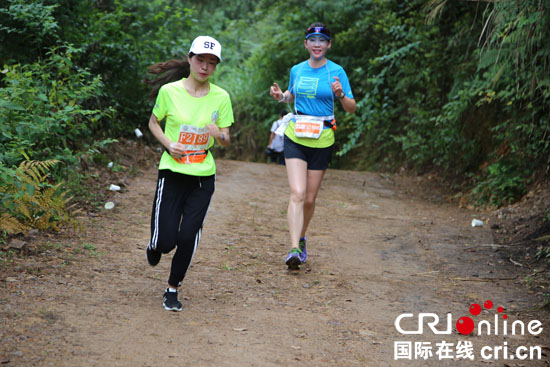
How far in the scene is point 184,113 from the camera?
4.80m

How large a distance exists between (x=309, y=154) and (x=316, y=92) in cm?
64

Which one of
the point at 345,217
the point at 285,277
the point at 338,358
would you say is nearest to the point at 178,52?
the point at 345,217

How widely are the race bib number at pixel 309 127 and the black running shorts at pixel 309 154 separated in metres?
0.15

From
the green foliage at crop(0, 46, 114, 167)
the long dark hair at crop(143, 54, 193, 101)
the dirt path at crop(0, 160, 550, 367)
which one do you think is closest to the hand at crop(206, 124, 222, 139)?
the long dark hair at crop(143, 54, 193, 101)

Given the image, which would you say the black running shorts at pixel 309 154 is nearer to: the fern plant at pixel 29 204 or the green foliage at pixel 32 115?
the fern plant at pixel 29 204

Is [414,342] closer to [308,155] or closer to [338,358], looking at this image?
[338,358]

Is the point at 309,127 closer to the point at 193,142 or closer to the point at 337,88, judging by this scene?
the point at 337,88

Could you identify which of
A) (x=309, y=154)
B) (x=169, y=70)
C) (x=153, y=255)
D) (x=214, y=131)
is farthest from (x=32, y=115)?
(x=214, y=131)

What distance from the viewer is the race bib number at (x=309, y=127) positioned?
6242 mm

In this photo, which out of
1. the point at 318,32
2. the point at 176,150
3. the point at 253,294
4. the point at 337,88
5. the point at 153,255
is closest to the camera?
the point at 176,150

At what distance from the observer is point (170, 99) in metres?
4.82

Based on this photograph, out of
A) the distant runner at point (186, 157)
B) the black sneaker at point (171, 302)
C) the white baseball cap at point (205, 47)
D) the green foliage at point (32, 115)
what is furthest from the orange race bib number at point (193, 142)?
the green foliage at point (32, 115)

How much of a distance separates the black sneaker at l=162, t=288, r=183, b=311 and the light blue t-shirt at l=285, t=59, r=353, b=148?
2.20 meters

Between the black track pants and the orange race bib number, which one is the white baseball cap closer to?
the orange race bib number
